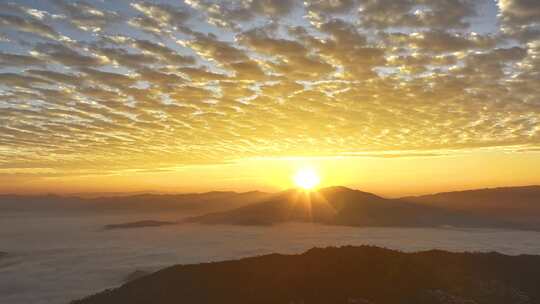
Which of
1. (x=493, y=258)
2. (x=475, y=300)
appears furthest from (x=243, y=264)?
(x=493, y=258)

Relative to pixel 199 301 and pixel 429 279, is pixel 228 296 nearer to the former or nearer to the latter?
pixel 199 301

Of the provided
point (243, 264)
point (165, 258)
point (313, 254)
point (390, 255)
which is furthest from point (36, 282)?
point (390, 255)

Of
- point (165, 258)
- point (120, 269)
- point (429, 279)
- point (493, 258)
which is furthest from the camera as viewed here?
point (165, 258)

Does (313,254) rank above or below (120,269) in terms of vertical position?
above

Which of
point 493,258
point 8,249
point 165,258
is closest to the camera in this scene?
point 493,258

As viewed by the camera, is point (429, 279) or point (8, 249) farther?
point (8, 249)

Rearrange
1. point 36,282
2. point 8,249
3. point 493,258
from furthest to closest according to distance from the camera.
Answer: point 8,249 → point 36,282 → point 493,258

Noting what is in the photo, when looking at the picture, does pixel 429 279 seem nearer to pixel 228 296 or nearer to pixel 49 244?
pixel 228 296
